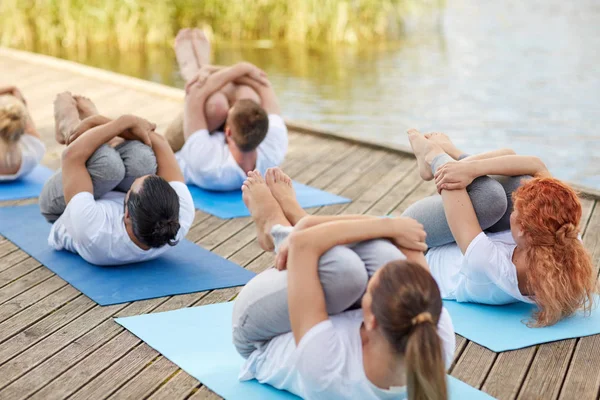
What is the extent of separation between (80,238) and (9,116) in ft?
4.17

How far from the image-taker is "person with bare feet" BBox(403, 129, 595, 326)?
2.57 metres

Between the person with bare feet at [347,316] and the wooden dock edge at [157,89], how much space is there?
2561 mm

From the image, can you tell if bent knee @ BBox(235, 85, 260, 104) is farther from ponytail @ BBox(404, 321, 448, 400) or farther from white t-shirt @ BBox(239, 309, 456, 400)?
ponytail @ BBox(404, 321, 448, 400)

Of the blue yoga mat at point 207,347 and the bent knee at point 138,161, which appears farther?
the bent knee at point 138,161

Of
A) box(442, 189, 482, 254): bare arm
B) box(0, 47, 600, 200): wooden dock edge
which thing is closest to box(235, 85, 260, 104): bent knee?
box(0, 47, 600, 200): wooden dock edge

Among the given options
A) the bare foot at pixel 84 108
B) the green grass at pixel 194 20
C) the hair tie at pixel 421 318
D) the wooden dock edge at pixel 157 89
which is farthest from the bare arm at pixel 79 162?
the green grass at pixel 194 20

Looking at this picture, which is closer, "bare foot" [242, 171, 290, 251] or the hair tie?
the hair tie

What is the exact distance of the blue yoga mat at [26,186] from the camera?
13.5 ft

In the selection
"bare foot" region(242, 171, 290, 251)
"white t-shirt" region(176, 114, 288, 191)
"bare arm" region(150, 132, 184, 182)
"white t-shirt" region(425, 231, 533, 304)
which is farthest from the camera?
"white t-shirt" region(176, 114, 288, 191)

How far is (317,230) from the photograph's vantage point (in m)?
2.02

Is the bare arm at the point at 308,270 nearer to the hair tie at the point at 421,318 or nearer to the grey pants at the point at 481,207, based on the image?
the hair tie at the point at 421,318

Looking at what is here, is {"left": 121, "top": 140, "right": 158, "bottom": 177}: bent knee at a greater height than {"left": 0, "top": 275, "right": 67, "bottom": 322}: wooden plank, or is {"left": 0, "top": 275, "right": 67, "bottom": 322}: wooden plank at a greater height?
{"left": 121, "top": 140, "right": 158, "bottom": 177}: bent knee

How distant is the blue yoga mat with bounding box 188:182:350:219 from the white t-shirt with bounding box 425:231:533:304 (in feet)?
3.88

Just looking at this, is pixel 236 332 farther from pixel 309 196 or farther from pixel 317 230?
pixel 309 196
